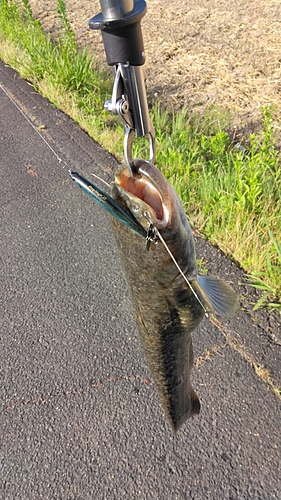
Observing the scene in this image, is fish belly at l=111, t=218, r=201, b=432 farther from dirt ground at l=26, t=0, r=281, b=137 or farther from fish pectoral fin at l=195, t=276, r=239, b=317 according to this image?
dirt ground at l=26, t=0, r=281, b=137

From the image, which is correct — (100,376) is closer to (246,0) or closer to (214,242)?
(214,242)

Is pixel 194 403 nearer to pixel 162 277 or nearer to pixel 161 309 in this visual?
pixel 161 309

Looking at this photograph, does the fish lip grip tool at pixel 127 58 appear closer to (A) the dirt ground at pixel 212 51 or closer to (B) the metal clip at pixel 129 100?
(B) the metal clip at pixel 129 100

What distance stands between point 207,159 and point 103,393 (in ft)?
7.94

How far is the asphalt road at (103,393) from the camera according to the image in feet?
7.19

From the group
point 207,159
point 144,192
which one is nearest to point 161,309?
point 144,192

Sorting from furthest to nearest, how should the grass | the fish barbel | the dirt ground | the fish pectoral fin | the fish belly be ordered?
the dirt ground
the grass
the fish pectoral fin
the fish belly
the fish barbel

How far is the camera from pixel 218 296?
1490mm

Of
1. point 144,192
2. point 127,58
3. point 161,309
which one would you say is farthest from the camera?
point 161,309

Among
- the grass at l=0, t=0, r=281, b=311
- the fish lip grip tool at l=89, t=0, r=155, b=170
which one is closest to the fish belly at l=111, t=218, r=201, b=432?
the fish lip grip tool at l=89, t=0, r=155, b=170

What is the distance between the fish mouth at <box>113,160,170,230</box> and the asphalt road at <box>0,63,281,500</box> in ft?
5.41

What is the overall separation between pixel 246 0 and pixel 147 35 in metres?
1.87

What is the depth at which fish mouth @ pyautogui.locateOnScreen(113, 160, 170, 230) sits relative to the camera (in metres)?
1.11

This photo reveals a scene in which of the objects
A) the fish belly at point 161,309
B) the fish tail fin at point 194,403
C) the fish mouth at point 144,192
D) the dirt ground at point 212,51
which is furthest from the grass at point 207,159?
the fish mouth at point 144,192
